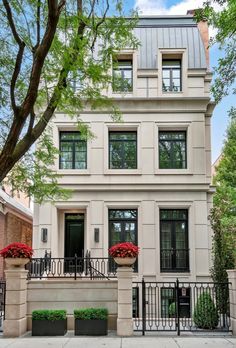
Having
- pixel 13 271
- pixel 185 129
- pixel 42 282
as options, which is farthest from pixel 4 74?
pixel 185 129

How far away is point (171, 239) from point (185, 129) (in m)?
4.31

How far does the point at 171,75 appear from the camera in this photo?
714 inches

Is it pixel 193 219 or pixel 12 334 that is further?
pixel 193 219

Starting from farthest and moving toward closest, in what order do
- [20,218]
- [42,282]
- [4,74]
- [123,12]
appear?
1. [20,218]
2. [42,282]
3. [4,74]
4. [123,12]

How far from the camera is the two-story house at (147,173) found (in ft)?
55.0

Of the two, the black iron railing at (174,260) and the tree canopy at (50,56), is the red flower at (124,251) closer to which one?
the tree canopy at (50,56)

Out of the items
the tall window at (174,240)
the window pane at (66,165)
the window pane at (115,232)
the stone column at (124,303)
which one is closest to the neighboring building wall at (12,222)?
the window pane at (66,165)

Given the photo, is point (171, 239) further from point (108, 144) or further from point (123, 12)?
point (123, 12)

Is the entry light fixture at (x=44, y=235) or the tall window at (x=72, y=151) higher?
the tall window at (x=72, y=151)

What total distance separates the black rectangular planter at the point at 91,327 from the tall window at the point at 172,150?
7467 millimetres

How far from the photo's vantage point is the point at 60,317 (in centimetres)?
1174

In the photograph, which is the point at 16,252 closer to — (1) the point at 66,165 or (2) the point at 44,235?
(2) the point at 44,235
